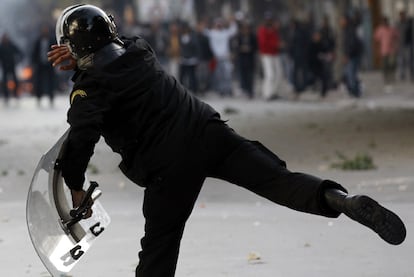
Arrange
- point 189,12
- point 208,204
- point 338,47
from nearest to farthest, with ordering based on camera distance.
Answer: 1. point 208,204
2. point 338,47
3. point 189,12

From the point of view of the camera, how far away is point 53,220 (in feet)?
20.4

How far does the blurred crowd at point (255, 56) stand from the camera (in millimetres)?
29703

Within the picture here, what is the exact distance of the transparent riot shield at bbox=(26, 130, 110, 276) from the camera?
20.3 feet

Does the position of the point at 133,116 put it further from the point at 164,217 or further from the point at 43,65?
the point at 43,65

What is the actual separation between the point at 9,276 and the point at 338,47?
26.8m

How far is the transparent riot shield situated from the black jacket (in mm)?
118

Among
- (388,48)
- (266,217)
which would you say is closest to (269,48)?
(388,48)

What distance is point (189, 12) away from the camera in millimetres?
50344

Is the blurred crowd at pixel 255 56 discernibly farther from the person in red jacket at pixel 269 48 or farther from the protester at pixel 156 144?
the protester at pixel 156 144

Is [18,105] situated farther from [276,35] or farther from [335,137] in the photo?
[335,137]

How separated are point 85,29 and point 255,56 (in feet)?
85.6

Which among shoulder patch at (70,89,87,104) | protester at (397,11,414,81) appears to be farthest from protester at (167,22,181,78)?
shoulder patch at (70,89,87,104)

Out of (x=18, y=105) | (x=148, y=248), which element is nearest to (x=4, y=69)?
(x=18, y=105)

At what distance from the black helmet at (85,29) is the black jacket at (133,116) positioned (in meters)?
0.12
